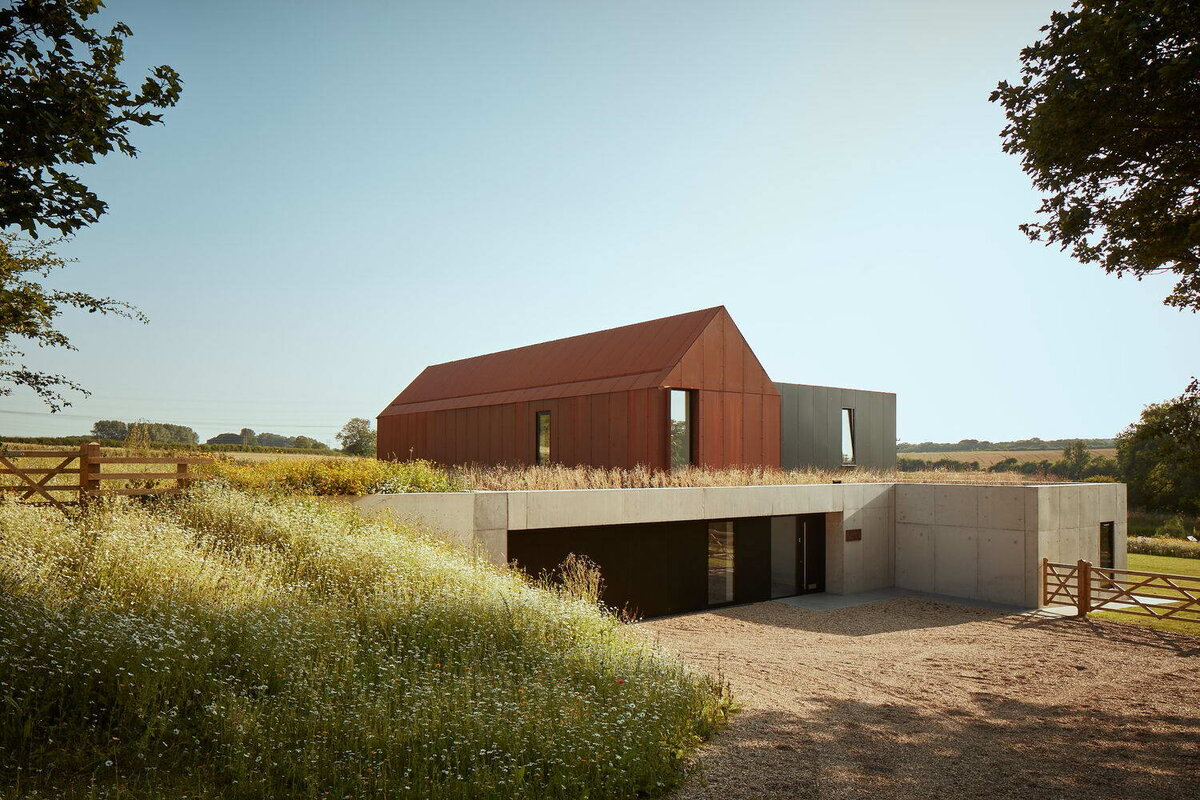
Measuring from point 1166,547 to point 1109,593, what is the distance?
20525 millimetres

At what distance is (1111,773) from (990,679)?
359cm

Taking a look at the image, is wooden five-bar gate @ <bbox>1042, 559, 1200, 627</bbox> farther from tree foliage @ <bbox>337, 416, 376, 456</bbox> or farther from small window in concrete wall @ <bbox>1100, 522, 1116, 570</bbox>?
tree foliage @ <bbox>337, 416, 376, 456</bbox>

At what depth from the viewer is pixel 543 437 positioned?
20.8 m

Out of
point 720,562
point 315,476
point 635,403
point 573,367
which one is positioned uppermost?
point 573,367

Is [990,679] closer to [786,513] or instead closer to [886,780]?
[886,780]

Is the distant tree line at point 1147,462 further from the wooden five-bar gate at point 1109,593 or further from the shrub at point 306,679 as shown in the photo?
the shrub at point 306,679

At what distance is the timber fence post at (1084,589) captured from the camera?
49.4 ft

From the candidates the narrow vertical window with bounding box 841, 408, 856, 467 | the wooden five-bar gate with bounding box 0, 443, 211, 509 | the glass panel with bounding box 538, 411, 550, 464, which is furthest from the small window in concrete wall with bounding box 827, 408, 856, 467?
the wooden five-bar gate with bounding box 0, 443, 211, 509

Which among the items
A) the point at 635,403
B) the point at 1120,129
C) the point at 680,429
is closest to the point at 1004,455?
the point at 680,429

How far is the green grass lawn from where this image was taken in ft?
47.3

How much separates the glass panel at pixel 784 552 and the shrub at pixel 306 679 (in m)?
9.46

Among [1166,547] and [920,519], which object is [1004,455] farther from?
[920,519]

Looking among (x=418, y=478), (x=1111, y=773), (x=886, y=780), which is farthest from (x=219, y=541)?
(x=1111, y=773)

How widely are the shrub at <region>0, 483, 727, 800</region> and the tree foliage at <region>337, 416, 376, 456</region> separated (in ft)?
98.0
